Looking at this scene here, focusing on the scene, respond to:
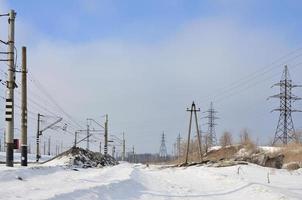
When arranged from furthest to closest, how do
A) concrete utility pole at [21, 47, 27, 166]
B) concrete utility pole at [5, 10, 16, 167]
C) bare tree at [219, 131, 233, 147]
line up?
1. bare tree at [219, 131, 233, 147]
2. concrete utility pole at [21, 47, 27, 166]
3. concrete utility pole at [5, 10, 16, 167]

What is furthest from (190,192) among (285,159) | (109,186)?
(285,159)

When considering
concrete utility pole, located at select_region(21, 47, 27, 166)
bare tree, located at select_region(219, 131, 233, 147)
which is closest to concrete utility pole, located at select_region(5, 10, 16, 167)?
concrete utility pole, located at select_region(21, 47, 27, 166)

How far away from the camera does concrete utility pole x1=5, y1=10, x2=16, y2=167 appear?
2980 cm

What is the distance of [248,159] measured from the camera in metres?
49.9

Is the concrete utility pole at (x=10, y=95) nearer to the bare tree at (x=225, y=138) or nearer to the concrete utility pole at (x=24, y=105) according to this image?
the concrete utility pole at (x=24, y=105)

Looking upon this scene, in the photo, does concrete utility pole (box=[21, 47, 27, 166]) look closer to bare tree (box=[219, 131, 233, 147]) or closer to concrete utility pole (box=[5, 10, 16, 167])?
concrete utility pole (box=[5, 10, 16, 167])

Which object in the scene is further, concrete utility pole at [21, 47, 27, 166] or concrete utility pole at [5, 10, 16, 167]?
concrete utility pole at [21, 47, 27, 166]

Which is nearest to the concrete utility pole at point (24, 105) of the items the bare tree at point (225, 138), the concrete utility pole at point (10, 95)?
the concrete utility pole at point (10, 95)

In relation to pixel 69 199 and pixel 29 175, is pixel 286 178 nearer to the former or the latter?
pixel 29 175

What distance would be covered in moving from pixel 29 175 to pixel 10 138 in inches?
361

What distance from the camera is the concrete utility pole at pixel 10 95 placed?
1173 inches

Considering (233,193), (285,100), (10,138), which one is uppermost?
(285,100)

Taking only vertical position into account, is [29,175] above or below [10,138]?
below

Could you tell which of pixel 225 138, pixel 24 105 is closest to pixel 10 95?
pixel 24 105
